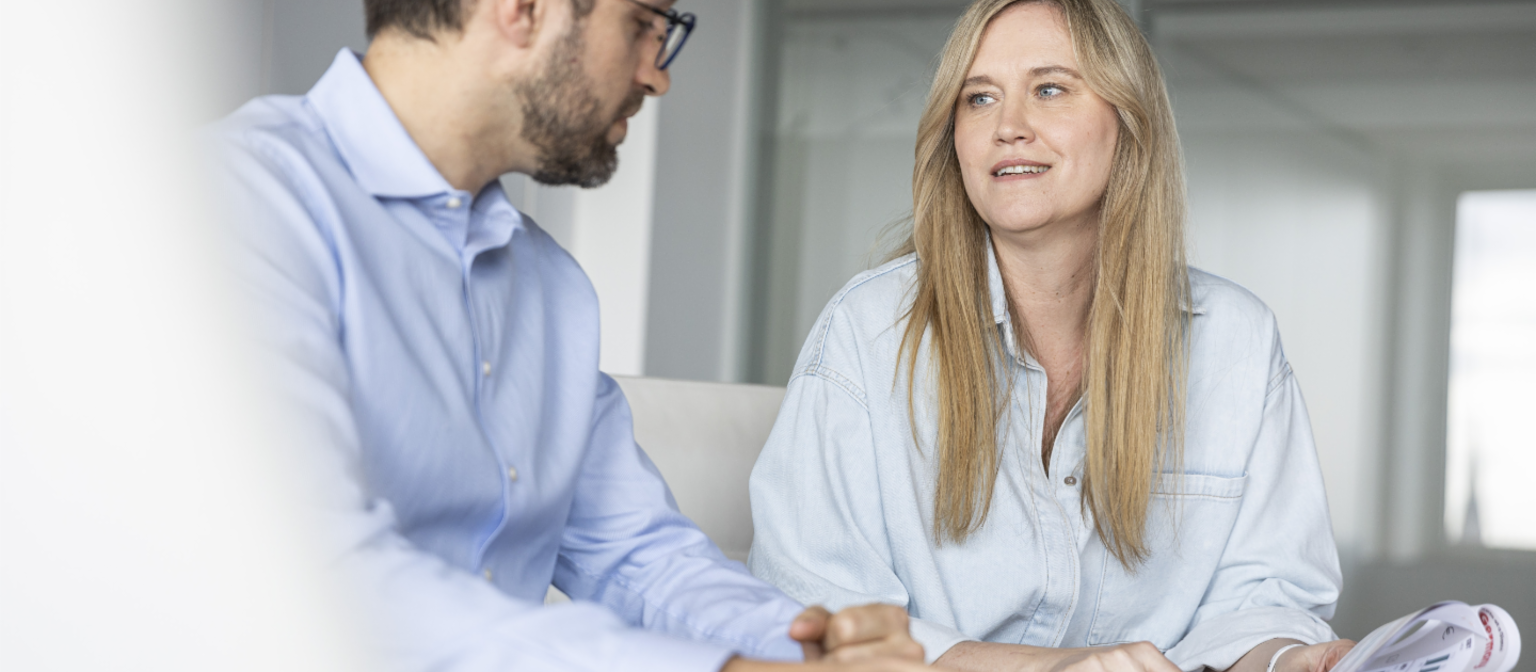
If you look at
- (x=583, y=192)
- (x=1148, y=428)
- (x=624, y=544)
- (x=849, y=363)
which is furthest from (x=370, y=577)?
(x=583, y=192)

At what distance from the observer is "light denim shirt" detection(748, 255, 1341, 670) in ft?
4.32

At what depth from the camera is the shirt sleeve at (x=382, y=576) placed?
630 millimetres

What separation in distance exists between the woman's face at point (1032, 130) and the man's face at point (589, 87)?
0.63 m

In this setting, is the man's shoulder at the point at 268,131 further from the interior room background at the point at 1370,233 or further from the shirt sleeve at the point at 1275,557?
the interior room background at the point at 1370,233

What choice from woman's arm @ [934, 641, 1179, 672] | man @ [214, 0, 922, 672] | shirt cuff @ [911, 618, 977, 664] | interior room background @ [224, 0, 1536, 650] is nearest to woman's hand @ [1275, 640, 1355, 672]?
woman's arm @ [934, 641, 1179, 672]

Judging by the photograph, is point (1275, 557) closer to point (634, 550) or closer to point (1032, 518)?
point (1032, 518)

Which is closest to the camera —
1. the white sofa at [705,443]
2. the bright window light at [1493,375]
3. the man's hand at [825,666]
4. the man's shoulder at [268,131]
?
the man's hand at [825,666]

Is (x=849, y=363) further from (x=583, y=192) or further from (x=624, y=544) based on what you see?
(x=583, y=192)

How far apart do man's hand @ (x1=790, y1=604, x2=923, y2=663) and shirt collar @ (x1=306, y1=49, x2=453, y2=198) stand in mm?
409

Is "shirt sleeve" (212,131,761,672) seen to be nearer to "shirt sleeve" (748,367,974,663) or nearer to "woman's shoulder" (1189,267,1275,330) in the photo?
"shirt sleeve" (748,367,974,663)

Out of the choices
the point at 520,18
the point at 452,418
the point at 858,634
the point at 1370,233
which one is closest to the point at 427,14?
the point at 520,18

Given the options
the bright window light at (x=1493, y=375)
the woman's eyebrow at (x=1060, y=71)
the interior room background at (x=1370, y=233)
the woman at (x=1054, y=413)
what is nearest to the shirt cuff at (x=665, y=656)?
the woman at (x=1054, y=413)

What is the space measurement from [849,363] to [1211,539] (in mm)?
472

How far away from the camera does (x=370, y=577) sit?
25.1 inches
